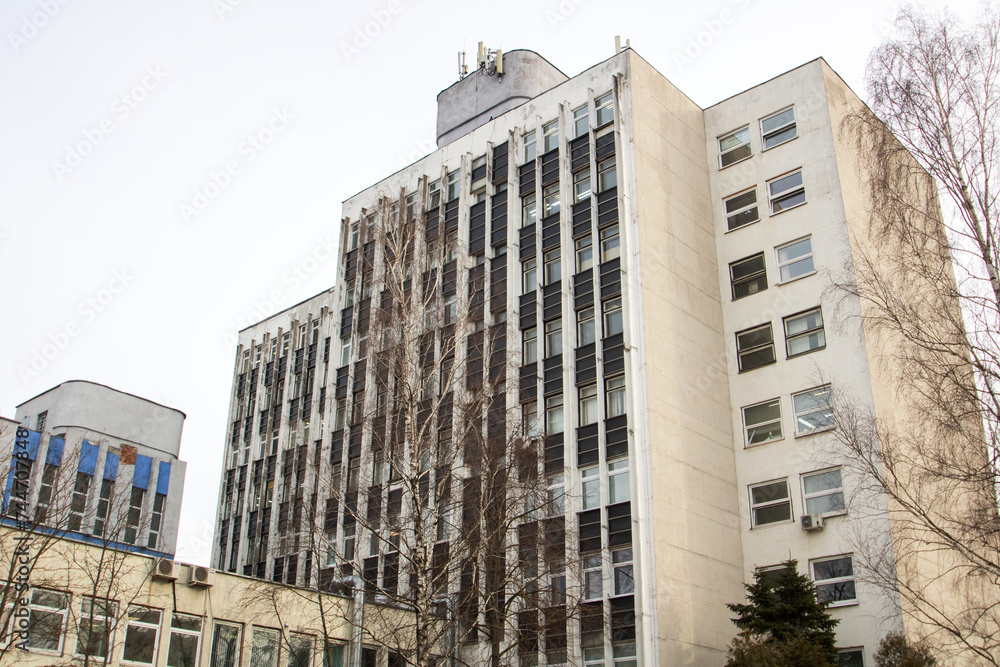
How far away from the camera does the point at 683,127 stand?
41219 millimetres

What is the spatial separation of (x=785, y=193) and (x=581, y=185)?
27.0ft

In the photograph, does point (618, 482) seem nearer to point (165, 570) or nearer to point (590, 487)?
point (590, 487)

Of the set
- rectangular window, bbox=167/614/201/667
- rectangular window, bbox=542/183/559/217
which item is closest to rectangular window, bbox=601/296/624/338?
rectangular window, bbox=542/183/559/217

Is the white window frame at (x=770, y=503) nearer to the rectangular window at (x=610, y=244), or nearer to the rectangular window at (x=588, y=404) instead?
the rectangular window at (x=588, y=404)

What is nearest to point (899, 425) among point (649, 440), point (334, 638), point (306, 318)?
point (649, 440)

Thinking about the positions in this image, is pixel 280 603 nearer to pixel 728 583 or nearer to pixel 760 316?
pixel 728 583

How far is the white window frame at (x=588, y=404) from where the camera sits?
34.3m

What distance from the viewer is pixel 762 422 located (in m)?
35.5

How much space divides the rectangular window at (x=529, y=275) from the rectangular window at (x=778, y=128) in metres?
11.0

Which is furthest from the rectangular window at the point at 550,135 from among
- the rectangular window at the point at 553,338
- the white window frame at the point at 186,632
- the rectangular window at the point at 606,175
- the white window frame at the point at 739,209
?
the white window frame at the point at 186,632

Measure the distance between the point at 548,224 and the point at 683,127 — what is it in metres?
7.82

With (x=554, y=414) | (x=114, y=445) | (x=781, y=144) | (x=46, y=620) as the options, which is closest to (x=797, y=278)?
(x=781, y=144)

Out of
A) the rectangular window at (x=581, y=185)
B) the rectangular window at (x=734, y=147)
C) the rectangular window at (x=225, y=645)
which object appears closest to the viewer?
the rectangular window at (x=225, y=645)

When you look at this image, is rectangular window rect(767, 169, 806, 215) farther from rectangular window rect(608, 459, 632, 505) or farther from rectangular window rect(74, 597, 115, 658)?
rectangular window rect(74, 597, 115, 658)
